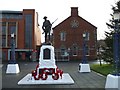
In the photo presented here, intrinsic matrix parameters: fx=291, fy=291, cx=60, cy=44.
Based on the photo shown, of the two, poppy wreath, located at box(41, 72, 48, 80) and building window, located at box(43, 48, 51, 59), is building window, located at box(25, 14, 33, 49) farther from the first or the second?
poppy wreath, located at box(41, 72, 48, 80)

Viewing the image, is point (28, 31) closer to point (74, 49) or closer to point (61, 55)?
point (61, 55)

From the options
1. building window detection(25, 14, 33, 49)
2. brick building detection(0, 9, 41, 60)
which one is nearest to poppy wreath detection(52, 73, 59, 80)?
brick building detection(0, 9, 41, 60)

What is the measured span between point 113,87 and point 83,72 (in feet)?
48.4

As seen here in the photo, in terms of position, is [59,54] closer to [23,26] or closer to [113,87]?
[23,26]

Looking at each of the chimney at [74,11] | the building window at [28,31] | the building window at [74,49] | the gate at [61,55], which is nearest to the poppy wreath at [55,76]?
the gate at [61,55]

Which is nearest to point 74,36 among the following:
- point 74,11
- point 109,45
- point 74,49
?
point 74,49

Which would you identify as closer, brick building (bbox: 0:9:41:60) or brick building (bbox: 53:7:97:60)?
brick building (bbox: 53:7:97:60)

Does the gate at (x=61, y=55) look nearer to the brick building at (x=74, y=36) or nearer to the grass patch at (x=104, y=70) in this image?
the brick building at (x=74, y=36)

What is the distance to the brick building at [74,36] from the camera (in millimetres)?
67375

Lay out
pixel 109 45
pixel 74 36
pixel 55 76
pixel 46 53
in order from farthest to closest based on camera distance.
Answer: pixel 74 36 < pixel 109 45 < pixel 46 53 < pixel 55 76

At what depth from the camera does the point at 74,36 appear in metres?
68.5

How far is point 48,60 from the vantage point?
2147 centimetres

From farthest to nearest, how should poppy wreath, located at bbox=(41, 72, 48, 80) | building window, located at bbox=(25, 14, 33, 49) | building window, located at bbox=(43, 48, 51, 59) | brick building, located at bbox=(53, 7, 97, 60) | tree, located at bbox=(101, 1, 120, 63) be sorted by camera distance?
building window, located at bbox=(25, 14, 33, 49)
brick building, located at bbox=(53, 7, 97, 60)
tree, located at bbox=(101, 1, 120, 63)
building window, located at bbox=(43, 48, 51, 59)
poppy wreath, located at bbox=(41, 72, 48, 80)

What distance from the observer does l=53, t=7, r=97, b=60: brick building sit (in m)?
67.4
